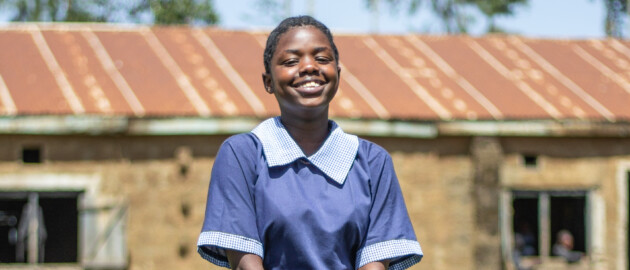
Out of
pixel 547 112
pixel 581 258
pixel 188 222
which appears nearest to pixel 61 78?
pixel 188 222

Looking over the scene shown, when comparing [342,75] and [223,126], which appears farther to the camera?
[342,75]

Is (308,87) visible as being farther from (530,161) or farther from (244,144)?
(530,161)

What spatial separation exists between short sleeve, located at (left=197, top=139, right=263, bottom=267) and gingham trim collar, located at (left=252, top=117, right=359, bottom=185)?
0.07m

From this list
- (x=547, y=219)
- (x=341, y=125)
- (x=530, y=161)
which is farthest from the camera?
(x=547, y=219)

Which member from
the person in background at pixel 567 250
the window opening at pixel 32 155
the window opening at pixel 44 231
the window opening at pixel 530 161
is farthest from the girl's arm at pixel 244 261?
the window opening at pixel 44 231

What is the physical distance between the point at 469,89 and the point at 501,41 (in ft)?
6.10

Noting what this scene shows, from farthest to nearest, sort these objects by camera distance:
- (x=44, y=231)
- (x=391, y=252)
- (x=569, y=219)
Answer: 1. (x=44, y=231)
2. (x=569, y=219)
3. (x=391, y=252)

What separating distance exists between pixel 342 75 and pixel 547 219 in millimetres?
2602

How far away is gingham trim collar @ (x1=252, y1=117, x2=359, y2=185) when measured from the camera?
211 centimetres

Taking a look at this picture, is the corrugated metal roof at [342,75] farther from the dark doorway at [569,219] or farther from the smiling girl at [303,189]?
the smiling girl at [303,189]

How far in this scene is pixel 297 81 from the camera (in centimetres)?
214

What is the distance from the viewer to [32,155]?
7621 mm

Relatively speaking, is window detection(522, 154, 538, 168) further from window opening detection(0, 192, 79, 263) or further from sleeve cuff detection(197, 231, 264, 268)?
sleeve cuff detection(197, 231, 264, 268)

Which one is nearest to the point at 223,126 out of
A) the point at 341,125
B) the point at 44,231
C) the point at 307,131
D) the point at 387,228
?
the point at 341,125
